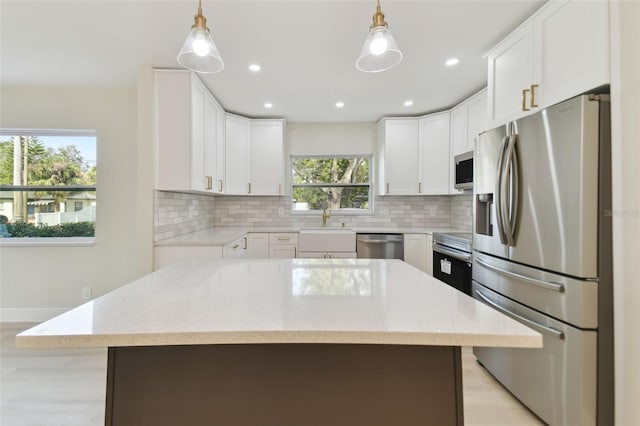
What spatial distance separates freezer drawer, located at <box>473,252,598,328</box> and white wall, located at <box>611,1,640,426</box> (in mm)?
104

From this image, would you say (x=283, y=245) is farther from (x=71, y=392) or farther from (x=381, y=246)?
(x=71, y=392)

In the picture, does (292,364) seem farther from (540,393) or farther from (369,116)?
(369,116)

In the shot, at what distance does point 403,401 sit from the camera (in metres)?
0.91

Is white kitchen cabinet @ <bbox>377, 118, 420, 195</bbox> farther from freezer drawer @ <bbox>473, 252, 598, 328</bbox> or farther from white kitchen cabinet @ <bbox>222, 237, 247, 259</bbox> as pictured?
white kitchen cabinet @ <bbox>222, 237, 247, 259</bbox>

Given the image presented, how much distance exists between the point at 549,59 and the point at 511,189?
30.9 inches

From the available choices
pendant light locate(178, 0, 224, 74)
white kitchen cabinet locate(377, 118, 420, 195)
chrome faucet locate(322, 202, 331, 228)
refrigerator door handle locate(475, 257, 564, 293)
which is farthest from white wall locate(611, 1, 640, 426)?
chrome faucet locate(322, 202, 331, 228)

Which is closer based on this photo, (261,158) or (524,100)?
(524,100)

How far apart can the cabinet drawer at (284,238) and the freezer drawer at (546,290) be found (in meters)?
2.15

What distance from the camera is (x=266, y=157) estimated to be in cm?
386

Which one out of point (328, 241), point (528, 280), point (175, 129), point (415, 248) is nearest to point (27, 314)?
point (175, 129)

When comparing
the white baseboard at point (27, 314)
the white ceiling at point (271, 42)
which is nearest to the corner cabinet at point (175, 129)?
the white ceiling at point (271, 42)

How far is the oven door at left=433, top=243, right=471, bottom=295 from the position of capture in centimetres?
257

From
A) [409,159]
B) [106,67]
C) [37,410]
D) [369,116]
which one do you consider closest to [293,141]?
Result: [369,116]

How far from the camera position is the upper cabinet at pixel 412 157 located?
359 centimetres
